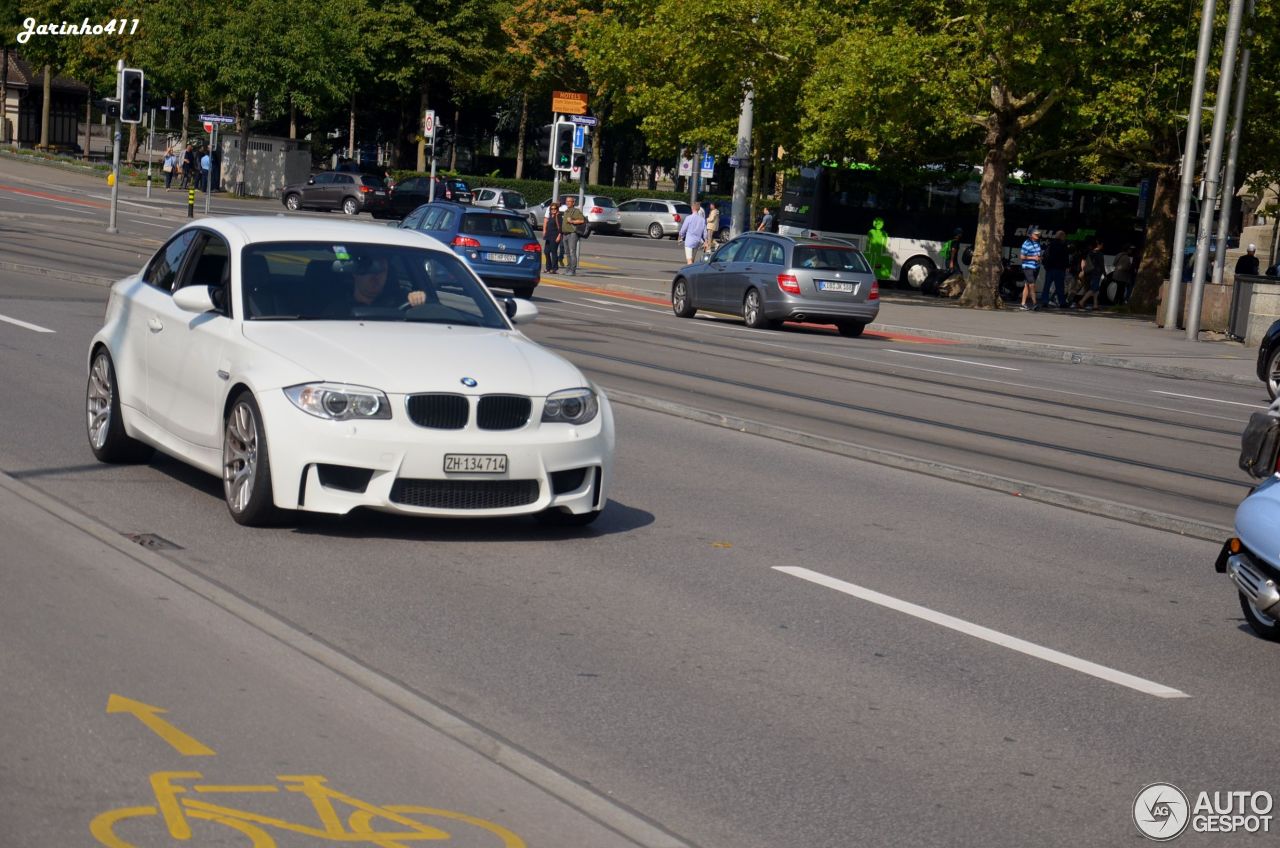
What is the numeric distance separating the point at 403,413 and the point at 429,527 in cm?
95

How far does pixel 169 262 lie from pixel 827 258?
713 inches

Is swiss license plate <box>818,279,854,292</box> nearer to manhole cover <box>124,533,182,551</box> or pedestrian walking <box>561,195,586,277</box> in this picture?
pedestrian walking <box>561,195,586,277</box>

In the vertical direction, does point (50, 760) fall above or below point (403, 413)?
below

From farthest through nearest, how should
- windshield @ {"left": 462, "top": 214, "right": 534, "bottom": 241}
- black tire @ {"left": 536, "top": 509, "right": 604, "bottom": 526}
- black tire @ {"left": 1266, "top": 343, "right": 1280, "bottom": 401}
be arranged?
windshield @ {"left": 462, "top": 214, "right": 534, "bottom": 241}, black tire @ {"left": 1266, "top": 343, "right": 1280, "bottom": 401}, black tire @ {"left": 536, "top": 509, "right": 604, "bottom": 526}

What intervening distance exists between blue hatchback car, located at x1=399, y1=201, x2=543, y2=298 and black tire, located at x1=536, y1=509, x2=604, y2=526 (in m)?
19.6

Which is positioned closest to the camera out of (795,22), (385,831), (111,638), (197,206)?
(385,831)

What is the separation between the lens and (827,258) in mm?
27125

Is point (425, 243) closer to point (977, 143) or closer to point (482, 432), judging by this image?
point (482, 432)

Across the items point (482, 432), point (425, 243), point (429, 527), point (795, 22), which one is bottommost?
point (429, 527)

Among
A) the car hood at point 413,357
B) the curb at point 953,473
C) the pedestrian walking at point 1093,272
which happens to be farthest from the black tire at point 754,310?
the car hood at point 413,357

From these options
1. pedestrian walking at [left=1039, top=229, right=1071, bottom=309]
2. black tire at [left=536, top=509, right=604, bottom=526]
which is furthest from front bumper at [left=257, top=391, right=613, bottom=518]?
pedestrian walking at [left=1039, top=229, right=1071, bottom=309]

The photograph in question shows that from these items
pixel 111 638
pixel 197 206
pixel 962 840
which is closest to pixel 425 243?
pixel 111 638

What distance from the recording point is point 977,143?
37906mm

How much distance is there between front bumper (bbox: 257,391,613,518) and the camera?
315 inches
